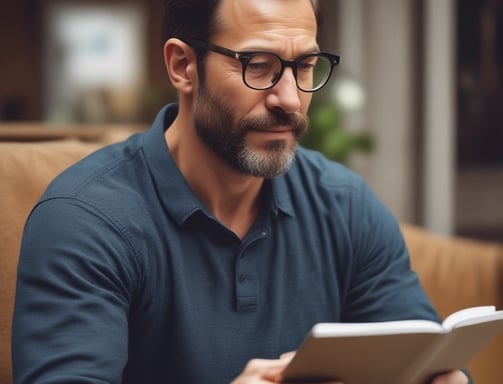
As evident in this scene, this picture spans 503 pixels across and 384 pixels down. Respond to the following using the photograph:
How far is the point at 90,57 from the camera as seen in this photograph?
653 centimetres

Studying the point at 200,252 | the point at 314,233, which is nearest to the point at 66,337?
the point at 200,252

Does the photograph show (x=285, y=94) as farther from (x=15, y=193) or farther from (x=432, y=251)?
(x=432, y=251)

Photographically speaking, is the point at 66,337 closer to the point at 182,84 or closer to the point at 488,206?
the point at 182,84

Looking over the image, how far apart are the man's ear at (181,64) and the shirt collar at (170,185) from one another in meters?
0.09

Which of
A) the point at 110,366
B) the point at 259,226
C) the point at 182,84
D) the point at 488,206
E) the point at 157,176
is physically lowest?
the point at 488,206

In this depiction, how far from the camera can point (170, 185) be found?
1275 mm

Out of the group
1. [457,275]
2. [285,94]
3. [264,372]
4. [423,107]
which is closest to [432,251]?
[457,275]

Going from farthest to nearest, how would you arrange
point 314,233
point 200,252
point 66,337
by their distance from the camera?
point 314,233 → point 200,252 → point 66,337

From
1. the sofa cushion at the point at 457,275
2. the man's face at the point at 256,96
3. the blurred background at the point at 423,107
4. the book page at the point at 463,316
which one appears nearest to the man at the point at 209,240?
the man's face at the point at 256,96

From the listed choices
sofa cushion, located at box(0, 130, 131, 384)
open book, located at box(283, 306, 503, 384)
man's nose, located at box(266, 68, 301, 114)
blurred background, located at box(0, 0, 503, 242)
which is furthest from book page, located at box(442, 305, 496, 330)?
blurred background, located at box(0, 0, 503, 242)

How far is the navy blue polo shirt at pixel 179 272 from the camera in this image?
106cm

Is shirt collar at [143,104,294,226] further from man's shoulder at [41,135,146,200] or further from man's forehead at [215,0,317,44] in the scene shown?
man's forehead at [215,0,317,44]

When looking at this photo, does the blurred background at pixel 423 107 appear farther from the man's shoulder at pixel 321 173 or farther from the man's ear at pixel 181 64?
the man's ear at pixel 181 64

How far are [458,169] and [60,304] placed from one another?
2.64m
